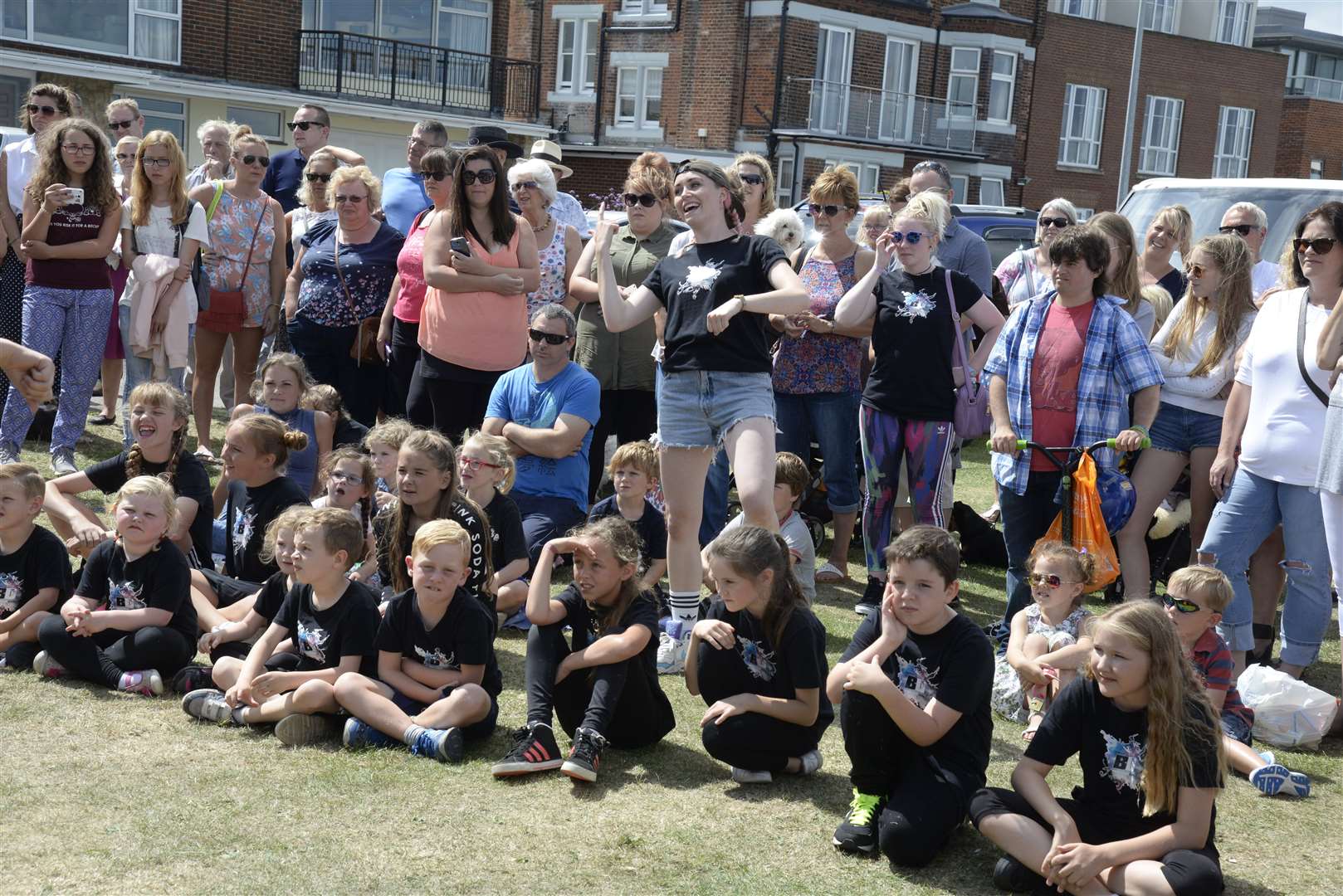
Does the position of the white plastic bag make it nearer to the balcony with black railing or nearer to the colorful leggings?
the colorful leggings

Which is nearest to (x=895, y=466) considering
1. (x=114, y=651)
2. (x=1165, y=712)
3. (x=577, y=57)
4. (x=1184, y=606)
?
(x=1184, y=606)

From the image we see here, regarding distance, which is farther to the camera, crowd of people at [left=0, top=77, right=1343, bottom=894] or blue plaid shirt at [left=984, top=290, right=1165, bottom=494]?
blue plaid shirt at [left=984, top=290, right=1165, bottom=494]

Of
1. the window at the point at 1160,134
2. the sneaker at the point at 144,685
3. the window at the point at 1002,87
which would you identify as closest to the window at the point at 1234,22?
the window at the point at 1160,134

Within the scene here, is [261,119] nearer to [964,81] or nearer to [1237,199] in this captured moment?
[964,81]

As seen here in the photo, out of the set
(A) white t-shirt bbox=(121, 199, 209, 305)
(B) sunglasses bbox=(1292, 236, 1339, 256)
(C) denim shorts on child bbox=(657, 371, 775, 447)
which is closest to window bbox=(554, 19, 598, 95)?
(A) white t-shirt bbox=(121, 199, 209, 305)

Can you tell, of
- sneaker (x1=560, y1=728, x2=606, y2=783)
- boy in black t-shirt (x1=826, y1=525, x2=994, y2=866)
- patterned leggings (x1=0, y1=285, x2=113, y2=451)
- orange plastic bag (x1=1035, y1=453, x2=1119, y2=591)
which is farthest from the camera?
patterned leggings (x1=0, y1=285, x2=113, y2=451)

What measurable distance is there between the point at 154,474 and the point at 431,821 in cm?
275

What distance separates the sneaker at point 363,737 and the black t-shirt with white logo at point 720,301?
1.85 meters

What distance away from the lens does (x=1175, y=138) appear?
42469mm

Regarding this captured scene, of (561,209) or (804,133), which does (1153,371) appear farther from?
(804,133)

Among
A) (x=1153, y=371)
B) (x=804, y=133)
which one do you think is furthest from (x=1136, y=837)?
(x=804, y=133)

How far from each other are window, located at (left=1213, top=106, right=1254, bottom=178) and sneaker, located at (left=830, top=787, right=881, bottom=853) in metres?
43.3

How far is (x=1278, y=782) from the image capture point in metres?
4.83

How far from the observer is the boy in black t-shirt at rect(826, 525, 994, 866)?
13.8 ft
